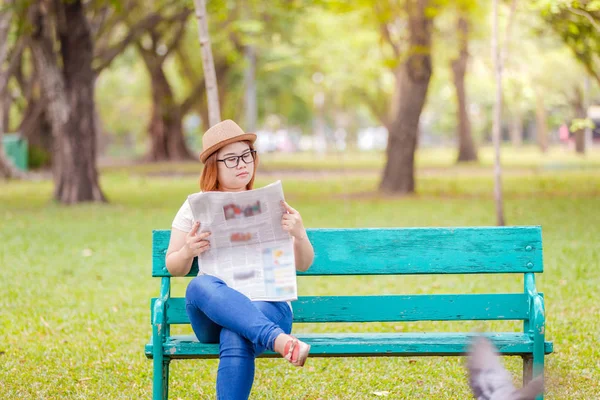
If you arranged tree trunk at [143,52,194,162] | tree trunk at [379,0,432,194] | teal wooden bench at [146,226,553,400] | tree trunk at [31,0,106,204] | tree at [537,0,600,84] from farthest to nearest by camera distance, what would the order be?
tree trunk at [143,52,194,162] → tree trunk at [379,0,432,194] → tree trunk at [31,0,106,204] → tree at [537,0,600,84] → teal wooden bench at [146,226,553,400]

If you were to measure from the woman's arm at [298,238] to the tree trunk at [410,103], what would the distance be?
42.9ft

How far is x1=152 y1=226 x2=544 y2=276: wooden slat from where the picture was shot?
4.23 metres

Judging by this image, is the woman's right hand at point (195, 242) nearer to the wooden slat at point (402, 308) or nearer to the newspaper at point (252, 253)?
the newspaper at point (252, 253)

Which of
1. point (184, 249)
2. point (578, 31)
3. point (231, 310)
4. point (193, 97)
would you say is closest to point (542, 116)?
point (193, 97)

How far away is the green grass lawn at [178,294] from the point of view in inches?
197

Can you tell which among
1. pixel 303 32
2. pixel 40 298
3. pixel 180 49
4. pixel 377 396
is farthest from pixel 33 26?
pixel 303 32

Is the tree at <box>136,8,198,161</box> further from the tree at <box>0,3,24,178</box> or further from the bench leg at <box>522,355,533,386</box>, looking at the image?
the bench leg at <box>522,355,533,386</box>

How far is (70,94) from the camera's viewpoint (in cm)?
1623

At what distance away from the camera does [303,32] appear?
3834 cm

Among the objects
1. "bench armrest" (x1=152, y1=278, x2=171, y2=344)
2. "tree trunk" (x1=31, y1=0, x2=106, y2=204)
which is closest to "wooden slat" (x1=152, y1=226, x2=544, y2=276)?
"bench armrest" (x1=152, y1=278, x2=171, y2=344)

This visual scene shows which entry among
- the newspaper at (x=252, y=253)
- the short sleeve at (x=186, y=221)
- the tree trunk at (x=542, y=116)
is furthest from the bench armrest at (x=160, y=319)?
the tree trunk at (x=542, y=116)

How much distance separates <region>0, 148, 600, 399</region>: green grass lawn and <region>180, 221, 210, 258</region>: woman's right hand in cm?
127

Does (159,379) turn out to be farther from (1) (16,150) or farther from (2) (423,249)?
(1) (16,150)

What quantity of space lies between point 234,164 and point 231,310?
0.69 m
